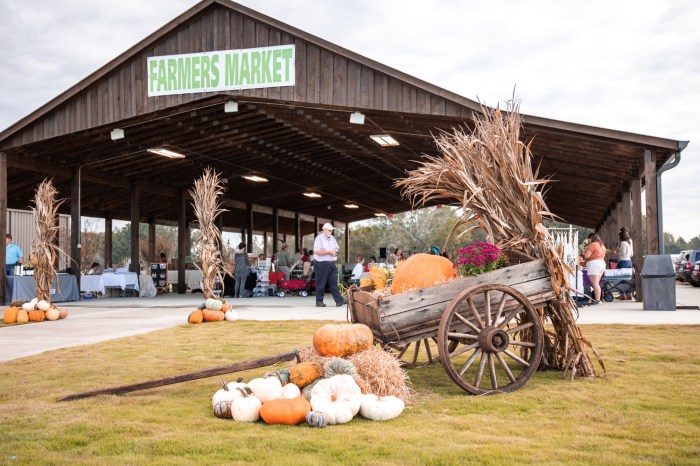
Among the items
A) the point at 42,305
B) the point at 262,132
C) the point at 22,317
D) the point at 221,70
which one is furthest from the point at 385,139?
the point at 22,317

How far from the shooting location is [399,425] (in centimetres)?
340

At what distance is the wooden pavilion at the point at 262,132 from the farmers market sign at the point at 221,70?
0.09 m

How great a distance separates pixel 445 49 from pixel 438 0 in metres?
3.37

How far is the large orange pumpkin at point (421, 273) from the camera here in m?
4.57

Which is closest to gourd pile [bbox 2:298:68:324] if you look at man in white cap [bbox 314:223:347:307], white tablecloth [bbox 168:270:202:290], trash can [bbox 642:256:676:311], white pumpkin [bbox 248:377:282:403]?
man in white cap [bbox 314:223:347:307]

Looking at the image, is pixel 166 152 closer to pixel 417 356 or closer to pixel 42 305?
pixel 42 305

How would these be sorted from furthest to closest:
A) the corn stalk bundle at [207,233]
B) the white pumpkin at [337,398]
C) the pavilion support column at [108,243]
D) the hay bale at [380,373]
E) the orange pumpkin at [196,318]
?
1. the pavilion support column at [108,243]
2. the corn stalk bundle at [207,233]
3. the orange pumpkin at [196,318]
4. the hay bale at [380,373]
5. the white pumpkin at [337,398]

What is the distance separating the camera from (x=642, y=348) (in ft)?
19.5

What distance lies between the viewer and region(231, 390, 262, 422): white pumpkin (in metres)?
3.56

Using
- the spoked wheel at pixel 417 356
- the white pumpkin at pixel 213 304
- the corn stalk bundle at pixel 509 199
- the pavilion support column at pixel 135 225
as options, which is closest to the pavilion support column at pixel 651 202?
the spoked wheel at pixel 417 356

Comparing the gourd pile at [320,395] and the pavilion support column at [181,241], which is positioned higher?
the pavilion support column at [181,241]

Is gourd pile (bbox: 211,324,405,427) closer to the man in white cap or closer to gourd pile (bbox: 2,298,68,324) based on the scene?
the man in white cap

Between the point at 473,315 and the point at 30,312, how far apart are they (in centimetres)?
808

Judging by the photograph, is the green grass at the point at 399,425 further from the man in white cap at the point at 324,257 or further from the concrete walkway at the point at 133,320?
the man in white cap at the point at 324,257
